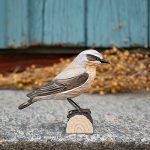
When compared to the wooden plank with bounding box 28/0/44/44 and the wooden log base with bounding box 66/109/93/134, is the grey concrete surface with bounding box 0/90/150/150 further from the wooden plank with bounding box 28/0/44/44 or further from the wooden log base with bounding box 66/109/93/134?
the wooden plank with bounding box 28/0/44/44

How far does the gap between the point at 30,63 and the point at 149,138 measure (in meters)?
1.48

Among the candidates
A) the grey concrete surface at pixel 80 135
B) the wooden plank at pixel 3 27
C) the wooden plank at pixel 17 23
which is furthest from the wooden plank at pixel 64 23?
the grey concrete surface at pixel 80 135

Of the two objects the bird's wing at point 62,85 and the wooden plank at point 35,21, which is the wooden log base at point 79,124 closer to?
the bird's wing at point 62,85

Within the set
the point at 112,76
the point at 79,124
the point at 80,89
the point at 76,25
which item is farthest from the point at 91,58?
the point at 76,25

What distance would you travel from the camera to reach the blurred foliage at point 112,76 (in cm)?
293

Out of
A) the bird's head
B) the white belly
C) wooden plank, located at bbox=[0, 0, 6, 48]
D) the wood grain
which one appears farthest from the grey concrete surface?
wooden plank, located at bbox=[0, 0, 6, 48]

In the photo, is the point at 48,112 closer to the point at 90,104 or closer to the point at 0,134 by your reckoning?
the point at 90,104

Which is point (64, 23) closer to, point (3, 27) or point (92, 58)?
point (3, 27)

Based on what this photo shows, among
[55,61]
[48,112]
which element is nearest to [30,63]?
Answer: [55,61]

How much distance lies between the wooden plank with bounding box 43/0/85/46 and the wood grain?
1.27 meters

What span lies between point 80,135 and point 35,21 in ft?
4.47

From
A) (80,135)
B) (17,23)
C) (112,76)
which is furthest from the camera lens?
(17,23)

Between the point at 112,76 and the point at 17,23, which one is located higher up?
the point at 17,23

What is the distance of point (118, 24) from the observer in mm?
3275
